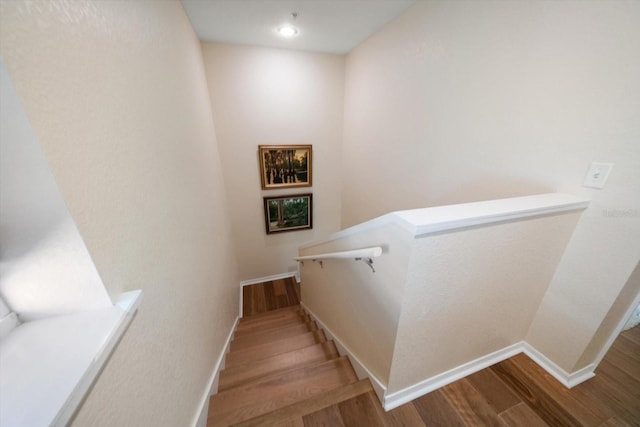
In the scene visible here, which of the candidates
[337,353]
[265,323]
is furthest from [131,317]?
[265,323]

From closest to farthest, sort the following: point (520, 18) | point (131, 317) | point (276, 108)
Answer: point (131, 317) < point (520, 18) < point (276, 108)

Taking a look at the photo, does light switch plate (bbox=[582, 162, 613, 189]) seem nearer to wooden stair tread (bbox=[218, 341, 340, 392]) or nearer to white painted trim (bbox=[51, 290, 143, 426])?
wooden stair tread (bbox=[218, 341, 340, 392])

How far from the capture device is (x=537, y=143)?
117cm

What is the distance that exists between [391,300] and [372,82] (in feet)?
7.42

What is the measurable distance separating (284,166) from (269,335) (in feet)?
6.67

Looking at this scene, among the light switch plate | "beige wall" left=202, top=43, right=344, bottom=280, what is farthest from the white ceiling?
the light switch plate

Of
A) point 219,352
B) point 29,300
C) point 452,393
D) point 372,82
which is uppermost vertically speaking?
point 372,82

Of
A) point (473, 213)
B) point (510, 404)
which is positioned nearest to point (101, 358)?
point (473, 213)

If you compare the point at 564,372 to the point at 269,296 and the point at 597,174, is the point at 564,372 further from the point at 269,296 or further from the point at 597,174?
the point at 269,296

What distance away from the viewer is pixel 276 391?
1316 mm

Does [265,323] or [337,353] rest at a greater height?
[337,353]

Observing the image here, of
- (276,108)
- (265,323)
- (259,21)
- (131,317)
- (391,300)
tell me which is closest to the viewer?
(131,317)

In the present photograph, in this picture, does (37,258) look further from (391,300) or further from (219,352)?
(219,352)

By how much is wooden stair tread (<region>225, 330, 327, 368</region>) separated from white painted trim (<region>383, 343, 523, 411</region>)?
935 millimetres
